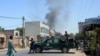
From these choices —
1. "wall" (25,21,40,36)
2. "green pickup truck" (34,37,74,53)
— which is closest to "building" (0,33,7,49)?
"green pickup truck" (34,37,74,53)

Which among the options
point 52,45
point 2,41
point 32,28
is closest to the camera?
point 52,45

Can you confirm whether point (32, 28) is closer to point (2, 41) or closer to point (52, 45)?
point (2, 41)

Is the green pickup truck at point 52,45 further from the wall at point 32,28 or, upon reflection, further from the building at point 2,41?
the wall at point 32,28

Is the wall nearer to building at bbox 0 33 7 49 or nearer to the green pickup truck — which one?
building at bbox 0 33 7 49

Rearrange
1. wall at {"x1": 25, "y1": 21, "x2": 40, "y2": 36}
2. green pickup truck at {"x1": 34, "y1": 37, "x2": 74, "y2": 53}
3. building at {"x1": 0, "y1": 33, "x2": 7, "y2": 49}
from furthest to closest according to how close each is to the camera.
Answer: wall at {"x1": 25, "y1": 21, "x2": 40, "y2": 36}
building at {"x1": 0, "y1": 33, "x2": 7, "y2": 49}
green pickup truck at {"x1": 34, "y1": 37, "x2": 74, "y2": 53}

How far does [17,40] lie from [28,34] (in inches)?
981

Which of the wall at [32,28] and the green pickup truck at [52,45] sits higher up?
the wall at [32,28]

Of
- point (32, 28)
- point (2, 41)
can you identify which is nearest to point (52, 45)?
point (2, 41)

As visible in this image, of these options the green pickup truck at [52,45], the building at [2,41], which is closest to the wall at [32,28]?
the building at [2,41]

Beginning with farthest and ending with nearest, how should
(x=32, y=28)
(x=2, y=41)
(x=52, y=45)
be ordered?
(x=32, y=28)
(x=2, y=41)
(x=52, y=45)

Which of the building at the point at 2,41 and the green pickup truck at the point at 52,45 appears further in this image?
the building at the point at 2,41

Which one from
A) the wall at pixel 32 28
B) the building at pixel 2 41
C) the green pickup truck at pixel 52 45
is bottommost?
the green pickup truck at pixel 52 45

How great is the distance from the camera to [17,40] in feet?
237

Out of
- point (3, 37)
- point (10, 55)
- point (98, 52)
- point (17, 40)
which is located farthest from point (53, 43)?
point (17, 40)
